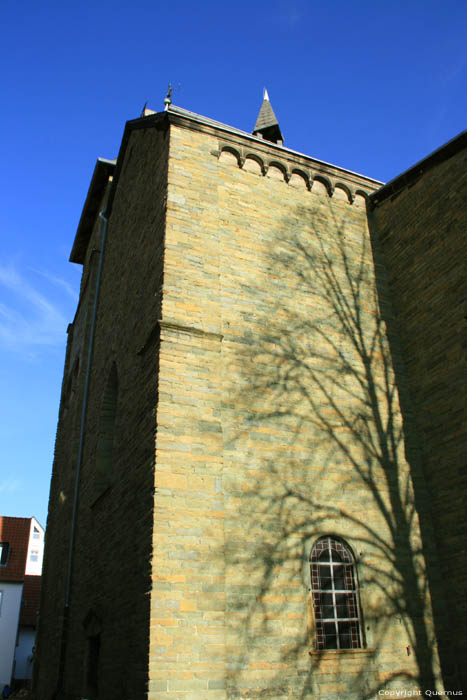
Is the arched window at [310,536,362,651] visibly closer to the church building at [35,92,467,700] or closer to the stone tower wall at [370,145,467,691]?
the church building at [35,92,467,700]

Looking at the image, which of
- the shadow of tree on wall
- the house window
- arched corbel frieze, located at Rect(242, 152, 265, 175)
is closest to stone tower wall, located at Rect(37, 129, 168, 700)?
the shadow of tree on wall

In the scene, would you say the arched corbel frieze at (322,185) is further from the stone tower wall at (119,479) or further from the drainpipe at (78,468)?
the drainpipe at (78,468)

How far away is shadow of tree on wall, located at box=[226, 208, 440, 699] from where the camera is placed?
6086 mm

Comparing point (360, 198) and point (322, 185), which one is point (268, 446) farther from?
point (360, 198)

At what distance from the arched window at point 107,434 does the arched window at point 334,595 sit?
414 centimetres

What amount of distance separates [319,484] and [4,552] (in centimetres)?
2485

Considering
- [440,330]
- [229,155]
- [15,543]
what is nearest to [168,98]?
[229,155]

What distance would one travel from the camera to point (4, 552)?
26859 millimetres

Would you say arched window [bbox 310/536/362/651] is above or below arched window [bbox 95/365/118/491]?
below

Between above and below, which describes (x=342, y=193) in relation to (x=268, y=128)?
below

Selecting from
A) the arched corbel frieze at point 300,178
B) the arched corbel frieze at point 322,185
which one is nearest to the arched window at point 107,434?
the arched corbel frieze at point 300,178

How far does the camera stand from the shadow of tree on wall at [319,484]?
609 centimetres

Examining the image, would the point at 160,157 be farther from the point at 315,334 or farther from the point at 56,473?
the point at 56,473

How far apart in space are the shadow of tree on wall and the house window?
A: 24.6 m
